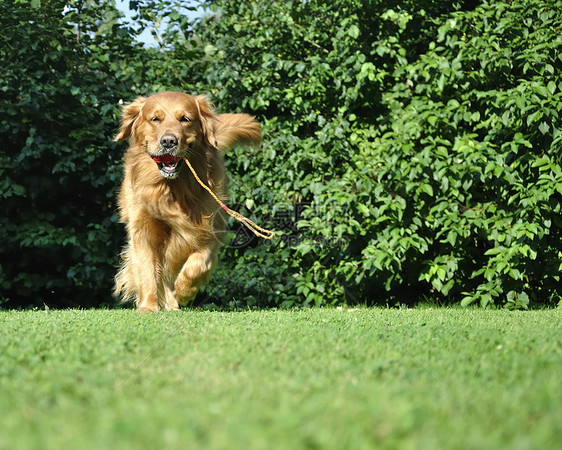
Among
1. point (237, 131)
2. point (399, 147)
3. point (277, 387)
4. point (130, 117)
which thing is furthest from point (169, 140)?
point (277, 387)

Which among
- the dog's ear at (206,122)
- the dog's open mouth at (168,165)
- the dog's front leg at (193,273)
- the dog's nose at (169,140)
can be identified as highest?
the dog's ear at (206,122)

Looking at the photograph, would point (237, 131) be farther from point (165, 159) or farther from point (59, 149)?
point (59, 149)

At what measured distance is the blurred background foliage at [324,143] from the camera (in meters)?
5.61

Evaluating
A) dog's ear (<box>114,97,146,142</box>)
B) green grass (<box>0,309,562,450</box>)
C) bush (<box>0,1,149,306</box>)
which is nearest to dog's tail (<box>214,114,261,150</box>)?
dog's ear (<box>114,97,146,142</box>)

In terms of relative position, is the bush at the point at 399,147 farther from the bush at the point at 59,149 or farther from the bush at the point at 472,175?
the bush at the point at 59,149

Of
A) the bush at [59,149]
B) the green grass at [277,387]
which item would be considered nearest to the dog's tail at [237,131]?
the bush at [59,149]

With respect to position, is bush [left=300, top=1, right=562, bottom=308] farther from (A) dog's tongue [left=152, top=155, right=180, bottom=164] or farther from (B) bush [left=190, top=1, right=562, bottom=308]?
(A) dog's tongue [left=152, top=155, right=180, bottom=164]

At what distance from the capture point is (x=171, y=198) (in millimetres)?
4945

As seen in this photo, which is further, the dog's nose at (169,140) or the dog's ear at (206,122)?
the dog's ear at (206,122)

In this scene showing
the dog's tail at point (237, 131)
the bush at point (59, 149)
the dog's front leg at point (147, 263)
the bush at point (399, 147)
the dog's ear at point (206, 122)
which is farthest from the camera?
the bush at point (59, 149)

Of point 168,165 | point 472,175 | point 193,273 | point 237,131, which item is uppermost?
point 237,131

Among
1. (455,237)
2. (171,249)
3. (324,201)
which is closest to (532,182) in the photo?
(455,237)

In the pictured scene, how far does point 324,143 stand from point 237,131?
3.53ft

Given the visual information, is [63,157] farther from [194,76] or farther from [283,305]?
[283,305]
